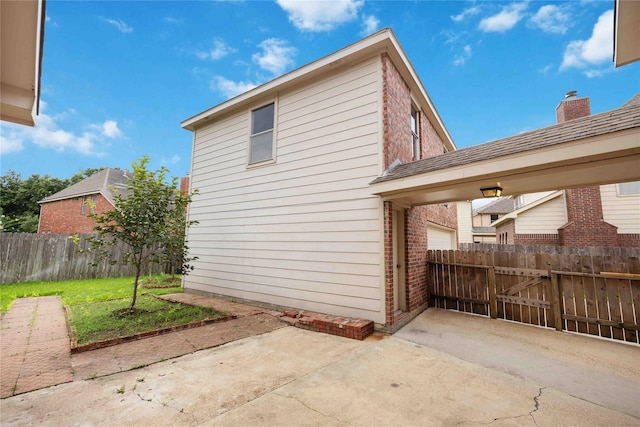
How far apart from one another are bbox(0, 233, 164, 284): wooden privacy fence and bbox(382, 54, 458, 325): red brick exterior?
29.9 ft

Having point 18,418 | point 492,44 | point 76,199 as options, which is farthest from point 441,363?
point 76,199

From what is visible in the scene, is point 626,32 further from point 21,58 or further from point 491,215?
point 491,215

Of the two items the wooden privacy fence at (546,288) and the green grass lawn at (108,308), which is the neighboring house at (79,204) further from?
the wooden privacy fence at (546,288)

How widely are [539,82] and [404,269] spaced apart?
20926mm

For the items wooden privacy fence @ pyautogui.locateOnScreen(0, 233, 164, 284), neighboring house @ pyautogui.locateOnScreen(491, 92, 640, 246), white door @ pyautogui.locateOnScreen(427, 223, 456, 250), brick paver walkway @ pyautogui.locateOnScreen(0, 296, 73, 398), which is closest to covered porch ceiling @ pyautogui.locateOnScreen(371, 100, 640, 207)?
white door @ pyautogui.locateOnScreen(427, 223, 456, 250)

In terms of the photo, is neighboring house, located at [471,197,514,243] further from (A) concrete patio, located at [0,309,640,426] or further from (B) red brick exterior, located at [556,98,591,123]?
(A) concrete patio, located at [0,309,640,426]

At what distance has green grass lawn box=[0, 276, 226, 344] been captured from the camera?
15.2 ft

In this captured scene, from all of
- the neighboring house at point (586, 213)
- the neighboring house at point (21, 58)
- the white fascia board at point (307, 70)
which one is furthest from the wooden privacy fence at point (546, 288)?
the neighboring house at point (586, 213)

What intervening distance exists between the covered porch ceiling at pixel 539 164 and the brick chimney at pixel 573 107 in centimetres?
1058

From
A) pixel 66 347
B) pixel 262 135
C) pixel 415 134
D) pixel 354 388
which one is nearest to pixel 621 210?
pixel 415 134

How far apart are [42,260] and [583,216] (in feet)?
70.9

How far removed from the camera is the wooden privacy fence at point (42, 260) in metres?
9.49

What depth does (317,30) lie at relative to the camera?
14.5 metres

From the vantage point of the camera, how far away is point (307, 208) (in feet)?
19.5
